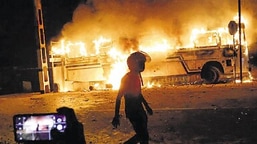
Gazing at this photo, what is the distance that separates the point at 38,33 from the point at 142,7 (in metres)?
5.92

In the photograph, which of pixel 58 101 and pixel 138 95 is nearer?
pixel 138 95

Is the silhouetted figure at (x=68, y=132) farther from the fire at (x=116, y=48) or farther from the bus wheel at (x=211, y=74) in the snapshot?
the bus wheel at (x=211, y=74)

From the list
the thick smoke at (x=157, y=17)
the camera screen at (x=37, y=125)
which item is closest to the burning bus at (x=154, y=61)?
the thick smoke at (x=157, y=17)

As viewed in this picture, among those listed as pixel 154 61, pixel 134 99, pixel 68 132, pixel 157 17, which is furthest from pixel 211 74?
pixel 68 132

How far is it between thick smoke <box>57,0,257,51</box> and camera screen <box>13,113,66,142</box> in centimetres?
1607

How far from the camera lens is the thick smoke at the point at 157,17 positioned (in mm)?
21094

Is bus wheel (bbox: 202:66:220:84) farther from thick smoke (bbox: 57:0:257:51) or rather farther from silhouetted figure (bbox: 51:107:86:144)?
silhouetted figure (bbox: 51:107:86:144)

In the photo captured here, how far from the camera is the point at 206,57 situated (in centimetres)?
1812

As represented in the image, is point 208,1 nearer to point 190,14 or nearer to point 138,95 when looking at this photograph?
point 190,14

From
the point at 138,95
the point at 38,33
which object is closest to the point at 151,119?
the point at 138,95

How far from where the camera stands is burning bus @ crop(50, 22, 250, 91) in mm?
18062

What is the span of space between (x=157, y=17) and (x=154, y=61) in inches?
159

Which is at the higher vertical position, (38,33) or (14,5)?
(14,5)

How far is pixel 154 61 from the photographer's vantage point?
60.5 feet
